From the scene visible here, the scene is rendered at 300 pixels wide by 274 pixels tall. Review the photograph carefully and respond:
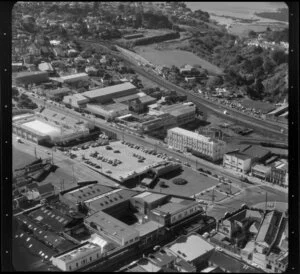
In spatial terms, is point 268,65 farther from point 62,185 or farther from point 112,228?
point 112,228

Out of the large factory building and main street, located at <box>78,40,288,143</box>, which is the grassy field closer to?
main street, located at <box>78,40,288,143</box>

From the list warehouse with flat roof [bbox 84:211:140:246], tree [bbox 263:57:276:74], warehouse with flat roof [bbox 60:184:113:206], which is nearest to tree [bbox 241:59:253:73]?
tree [bbox 263:57:276:74]

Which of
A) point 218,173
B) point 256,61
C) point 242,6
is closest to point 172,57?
point 256,61

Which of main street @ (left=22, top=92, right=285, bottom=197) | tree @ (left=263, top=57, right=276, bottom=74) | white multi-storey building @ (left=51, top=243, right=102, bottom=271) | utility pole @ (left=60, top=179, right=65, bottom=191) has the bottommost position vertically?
utility pole @ (left=60, top=179, right=65, bottom=191)

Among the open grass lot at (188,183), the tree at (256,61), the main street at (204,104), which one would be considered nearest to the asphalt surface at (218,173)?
the open grass lot at (188,183)

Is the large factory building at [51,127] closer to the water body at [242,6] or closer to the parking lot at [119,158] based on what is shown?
the parking lot at [119,158]
